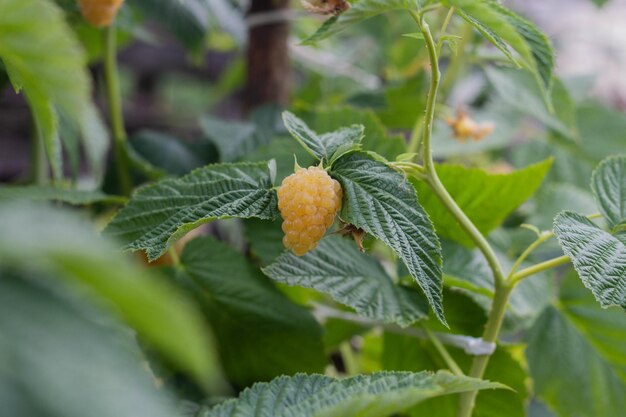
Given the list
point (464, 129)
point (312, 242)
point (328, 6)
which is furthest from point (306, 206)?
point (464, 129)

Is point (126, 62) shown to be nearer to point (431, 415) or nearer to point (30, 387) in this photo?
point (431, 415)

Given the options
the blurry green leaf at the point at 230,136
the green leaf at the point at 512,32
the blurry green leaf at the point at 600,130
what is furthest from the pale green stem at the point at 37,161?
the blurry green leaf at the point at 600,130

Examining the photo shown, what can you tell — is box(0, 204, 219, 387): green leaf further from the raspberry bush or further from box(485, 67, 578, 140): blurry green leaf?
box(485, 67, 578, 140): blurry green leaf

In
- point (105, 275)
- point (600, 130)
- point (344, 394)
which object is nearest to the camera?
point (105, 275)

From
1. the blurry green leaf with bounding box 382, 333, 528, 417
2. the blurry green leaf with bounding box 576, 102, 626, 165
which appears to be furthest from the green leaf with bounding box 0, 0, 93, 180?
the blurry green leaf with bounding box 576, 102, 626, 165

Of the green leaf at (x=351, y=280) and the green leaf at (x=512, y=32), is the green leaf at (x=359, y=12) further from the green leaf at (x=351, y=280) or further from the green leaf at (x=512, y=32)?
the green leaf at (x=351, y=280)

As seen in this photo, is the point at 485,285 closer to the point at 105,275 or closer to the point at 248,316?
the point at 248,316
